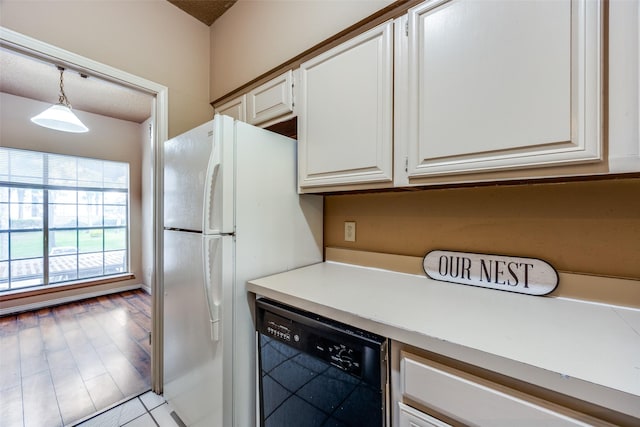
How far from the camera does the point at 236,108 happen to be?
1.83 metres

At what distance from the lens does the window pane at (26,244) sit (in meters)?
3.31

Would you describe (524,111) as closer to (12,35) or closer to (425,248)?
(425,248)

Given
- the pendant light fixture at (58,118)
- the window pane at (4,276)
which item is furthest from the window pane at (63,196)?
the pendant light fixture at (58,118)

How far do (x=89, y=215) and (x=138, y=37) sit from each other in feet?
11.1

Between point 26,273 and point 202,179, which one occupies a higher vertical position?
point 202,179

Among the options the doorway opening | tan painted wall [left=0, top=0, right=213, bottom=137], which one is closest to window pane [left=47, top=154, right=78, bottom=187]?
the doorway opening

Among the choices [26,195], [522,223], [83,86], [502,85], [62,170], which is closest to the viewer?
[502,85]

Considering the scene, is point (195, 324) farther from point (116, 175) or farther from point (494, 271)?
point (116, 175)

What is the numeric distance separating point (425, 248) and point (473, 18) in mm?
948

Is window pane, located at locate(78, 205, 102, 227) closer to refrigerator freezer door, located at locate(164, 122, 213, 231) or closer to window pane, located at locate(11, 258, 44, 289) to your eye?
window pane, located at locate(11, 258, 44, 289)

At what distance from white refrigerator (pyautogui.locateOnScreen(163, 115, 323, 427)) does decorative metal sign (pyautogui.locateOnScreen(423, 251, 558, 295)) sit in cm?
72

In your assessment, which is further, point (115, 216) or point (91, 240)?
point (115, 216)

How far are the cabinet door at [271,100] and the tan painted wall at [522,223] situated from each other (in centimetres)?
71

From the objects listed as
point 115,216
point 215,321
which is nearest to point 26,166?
point 115,216
